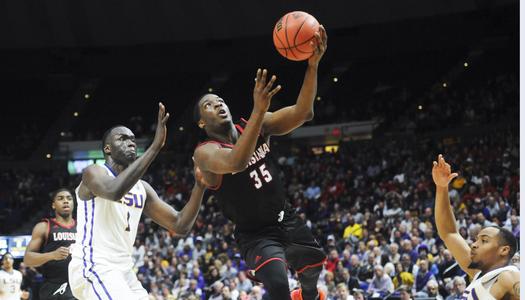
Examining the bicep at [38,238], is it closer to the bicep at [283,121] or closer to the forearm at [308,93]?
the bicep at [283,121]

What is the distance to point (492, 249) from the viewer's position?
5.25 m

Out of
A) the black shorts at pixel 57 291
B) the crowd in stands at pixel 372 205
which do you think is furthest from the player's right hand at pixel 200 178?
the crowd in stands at pixel 372 205

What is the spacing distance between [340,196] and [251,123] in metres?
16.9

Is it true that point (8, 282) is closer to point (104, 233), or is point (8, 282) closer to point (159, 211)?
point (159, 211)

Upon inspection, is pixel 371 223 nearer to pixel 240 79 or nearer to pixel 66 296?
pixel 66 296

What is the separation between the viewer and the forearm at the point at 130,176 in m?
5.50

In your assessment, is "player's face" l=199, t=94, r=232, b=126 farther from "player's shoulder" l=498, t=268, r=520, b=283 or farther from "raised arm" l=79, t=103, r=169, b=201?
"player's shoulder" l=498, t=268, r=520, b=283

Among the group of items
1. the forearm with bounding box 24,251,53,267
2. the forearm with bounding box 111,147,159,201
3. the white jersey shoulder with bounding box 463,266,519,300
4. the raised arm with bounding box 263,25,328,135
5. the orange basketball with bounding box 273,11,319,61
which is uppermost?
the orange basketball with bounding box 273,11,319,61

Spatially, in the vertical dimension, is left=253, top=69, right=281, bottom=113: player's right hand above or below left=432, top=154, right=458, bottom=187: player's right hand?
above

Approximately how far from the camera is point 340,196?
21844 millimetres

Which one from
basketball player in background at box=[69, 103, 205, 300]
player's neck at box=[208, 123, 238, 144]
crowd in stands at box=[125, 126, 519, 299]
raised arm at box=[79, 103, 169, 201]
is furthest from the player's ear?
crowd in stands at box=[125, 126, 519, 299]

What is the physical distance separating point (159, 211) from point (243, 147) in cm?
138

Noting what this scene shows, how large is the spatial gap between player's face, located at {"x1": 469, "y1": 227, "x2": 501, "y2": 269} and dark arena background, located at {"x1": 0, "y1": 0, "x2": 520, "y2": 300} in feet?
27.5

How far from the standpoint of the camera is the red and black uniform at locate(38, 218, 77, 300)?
825 centimetres
